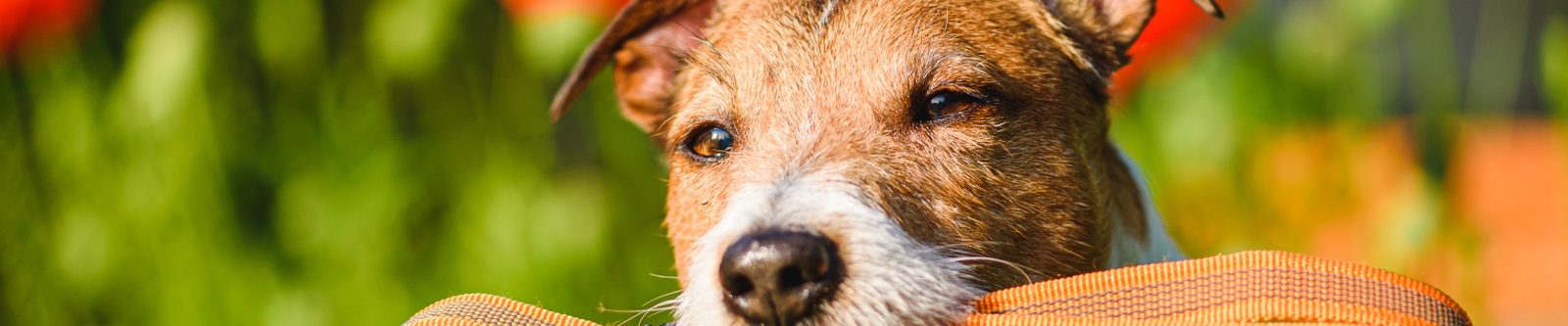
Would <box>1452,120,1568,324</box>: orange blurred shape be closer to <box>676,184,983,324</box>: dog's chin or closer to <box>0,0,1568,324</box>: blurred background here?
<box>0,0,1568,324</box>: blurred background

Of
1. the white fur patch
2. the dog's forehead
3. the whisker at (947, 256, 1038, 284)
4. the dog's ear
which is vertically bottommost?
the white fur patch

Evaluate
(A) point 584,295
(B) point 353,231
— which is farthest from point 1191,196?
(B) point 353,231

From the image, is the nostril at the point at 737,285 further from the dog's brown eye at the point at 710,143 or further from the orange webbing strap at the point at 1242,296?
the dog's brown eye at the point at 710,143

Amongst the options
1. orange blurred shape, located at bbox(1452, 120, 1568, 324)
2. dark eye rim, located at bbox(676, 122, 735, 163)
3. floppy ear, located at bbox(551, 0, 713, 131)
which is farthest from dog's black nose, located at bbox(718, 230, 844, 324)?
orange blurred shape, located at bbox(1452, 120, 1568, 324)

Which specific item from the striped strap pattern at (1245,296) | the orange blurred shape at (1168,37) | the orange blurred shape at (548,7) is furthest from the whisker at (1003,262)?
the orange blurred shape at (548,7)

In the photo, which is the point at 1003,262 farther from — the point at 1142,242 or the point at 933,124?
the point at 1142,242

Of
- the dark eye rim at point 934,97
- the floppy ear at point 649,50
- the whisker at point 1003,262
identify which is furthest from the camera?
the floppy ear at point 649,50

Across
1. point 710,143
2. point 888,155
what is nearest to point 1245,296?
point 888,155

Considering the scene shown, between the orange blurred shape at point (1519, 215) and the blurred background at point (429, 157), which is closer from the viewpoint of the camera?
the blurred background at point (429, 157)
